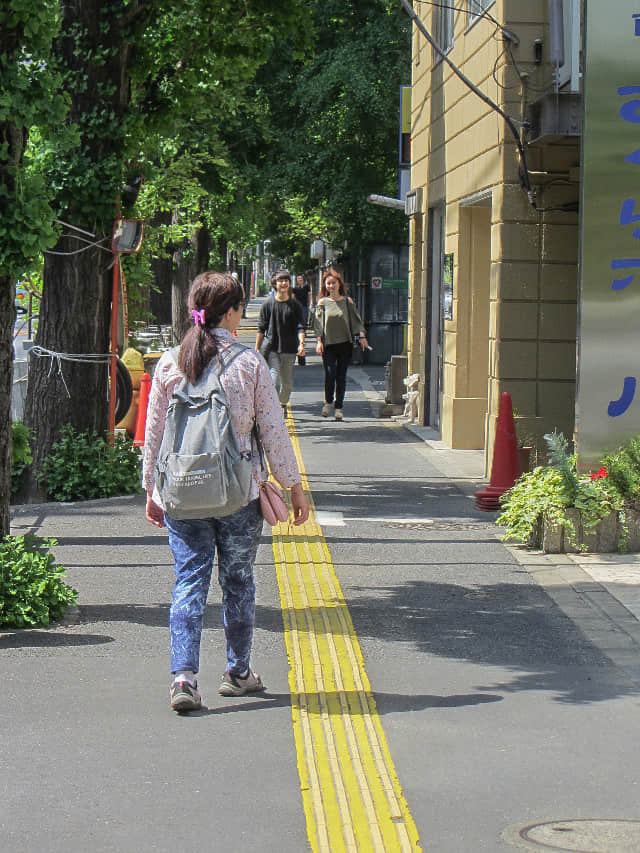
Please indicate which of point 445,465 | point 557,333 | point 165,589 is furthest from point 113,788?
point 445,465

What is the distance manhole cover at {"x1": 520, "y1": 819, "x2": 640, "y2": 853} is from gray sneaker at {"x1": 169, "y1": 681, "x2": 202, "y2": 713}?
1680mm

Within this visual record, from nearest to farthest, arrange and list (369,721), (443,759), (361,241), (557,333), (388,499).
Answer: (443,759) → (369,721) → (388,499) → (557,333) → (361,241)

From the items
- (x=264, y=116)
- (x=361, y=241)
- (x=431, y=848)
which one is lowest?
(x=431, y=848)

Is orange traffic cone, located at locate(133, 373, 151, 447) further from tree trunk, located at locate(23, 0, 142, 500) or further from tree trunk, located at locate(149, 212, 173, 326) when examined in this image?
tree trunk, located at locate(149, 212, 173, 326)

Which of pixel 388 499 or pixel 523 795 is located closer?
pixel 523 795

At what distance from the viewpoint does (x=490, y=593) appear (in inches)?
311

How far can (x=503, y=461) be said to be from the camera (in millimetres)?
11055

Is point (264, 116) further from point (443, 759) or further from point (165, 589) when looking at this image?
point (443, 759)

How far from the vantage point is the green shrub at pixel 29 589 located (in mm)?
6832

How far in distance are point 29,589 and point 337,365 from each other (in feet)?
39.4

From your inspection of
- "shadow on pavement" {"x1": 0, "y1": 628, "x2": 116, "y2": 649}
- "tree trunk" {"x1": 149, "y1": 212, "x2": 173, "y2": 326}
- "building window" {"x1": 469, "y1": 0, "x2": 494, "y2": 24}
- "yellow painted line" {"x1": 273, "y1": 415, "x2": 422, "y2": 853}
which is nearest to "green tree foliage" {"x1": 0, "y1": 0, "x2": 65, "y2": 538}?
"shadow on pavement" {"x1": 0, "y1": 628, "x2": 116, "y2": 649}

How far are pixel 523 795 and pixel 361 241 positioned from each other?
88.9 feet

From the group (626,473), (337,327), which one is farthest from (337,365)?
(626,473)

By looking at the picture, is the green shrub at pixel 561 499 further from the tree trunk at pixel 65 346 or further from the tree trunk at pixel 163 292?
the tree trunk at pixel 163 292
